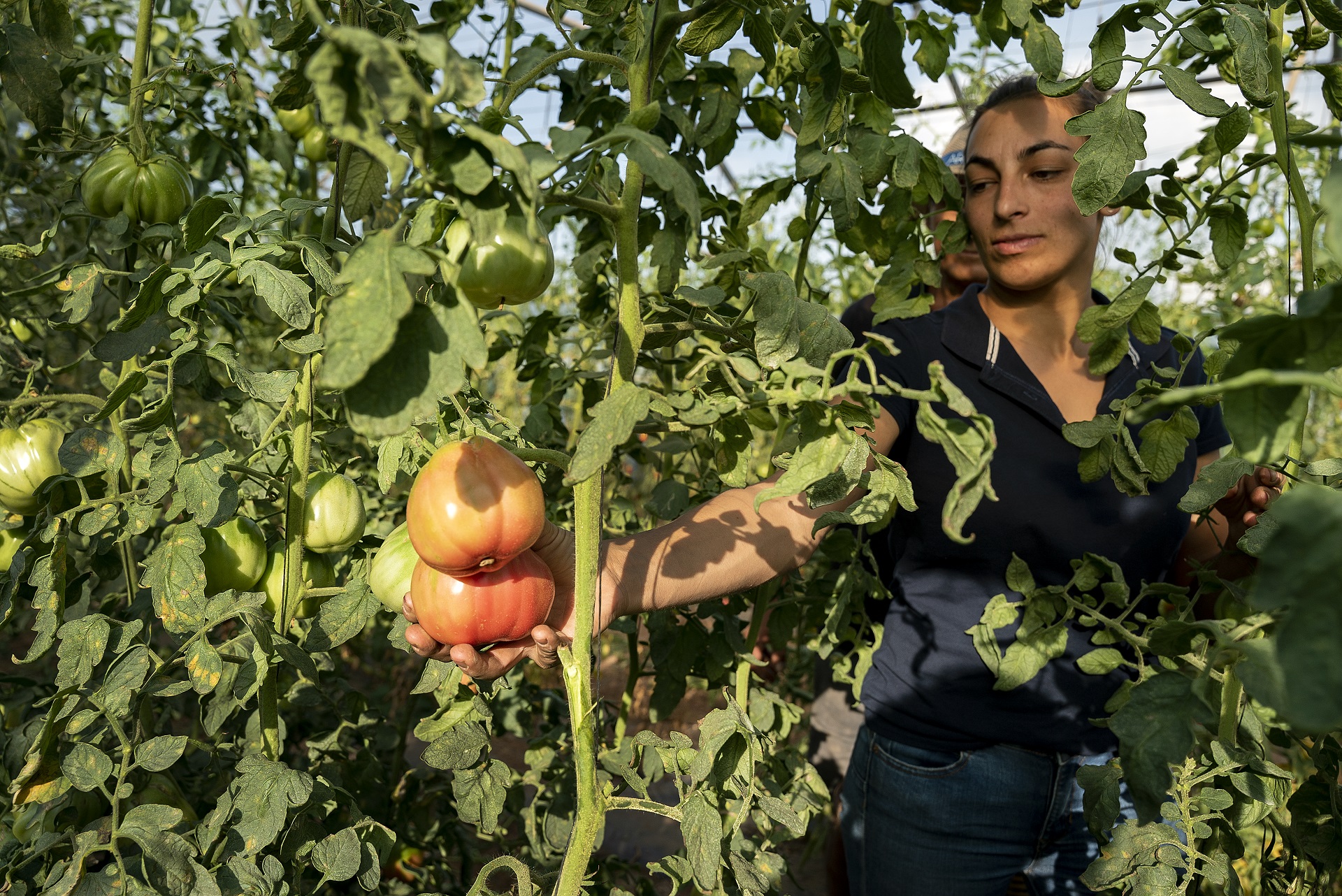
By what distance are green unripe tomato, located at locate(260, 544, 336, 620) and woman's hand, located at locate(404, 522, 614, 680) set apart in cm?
24

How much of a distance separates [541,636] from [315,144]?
4.02 feet

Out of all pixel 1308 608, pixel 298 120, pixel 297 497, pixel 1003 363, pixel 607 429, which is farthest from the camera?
pixel 298 120

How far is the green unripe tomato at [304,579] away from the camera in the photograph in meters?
1.15

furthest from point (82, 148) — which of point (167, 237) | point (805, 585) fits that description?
point (805, 585)

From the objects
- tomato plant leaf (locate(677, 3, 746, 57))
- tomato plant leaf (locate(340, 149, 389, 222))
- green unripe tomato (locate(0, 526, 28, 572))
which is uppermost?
tomato plant leaf (locate(677, 3, 746, 57))

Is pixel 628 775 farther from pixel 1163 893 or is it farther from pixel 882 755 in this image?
pixel 882 755

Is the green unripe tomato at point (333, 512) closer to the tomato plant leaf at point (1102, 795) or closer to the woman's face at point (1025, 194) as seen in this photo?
the tomato plant leaf at point (1102, 795)

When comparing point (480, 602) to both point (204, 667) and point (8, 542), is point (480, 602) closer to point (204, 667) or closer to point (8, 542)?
point (204, 667)

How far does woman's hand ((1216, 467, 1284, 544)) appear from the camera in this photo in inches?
45.4

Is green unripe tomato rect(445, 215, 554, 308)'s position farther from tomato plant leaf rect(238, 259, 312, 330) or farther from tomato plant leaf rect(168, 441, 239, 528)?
tomato plant leaf rect(168, 441, 239, 528)

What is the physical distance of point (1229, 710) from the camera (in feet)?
3.00

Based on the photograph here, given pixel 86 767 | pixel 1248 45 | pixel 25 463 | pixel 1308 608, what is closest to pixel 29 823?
pixel 86 767

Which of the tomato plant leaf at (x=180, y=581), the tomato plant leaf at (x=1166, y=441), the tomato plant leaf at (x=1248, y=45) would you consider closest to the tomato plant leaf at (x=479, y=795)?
the tomato plant leaf at (x=180, y=581)

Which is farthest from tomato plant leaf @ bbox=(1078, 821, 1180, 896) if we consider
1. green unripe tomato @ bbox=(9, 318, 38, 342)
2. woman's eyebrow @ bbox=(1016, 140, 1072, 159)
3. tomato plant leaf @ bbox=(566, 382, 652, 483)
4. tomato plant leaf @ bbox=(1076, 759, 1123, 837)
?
green unripe tomato @ bbox=(9, 318, 38, 342)
